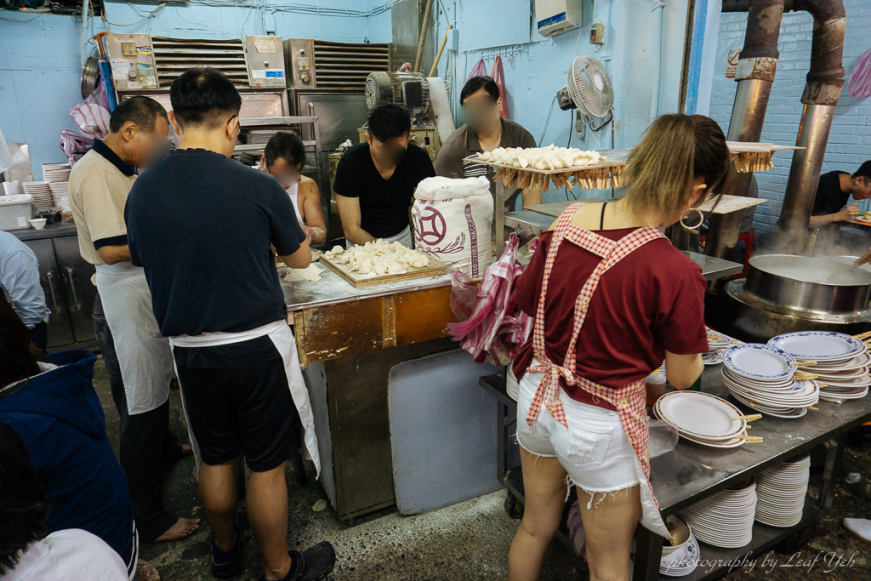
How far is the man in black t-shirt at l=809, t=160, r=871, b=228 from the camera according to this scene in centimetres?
432

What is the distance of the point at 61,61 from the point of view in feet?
18.5

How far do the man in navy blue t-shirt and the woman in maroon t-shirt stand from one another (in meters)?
0.89

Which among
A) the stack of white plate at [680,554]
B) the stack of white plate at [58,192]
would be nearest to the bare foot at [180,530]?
the stack of white plate at [680,554]

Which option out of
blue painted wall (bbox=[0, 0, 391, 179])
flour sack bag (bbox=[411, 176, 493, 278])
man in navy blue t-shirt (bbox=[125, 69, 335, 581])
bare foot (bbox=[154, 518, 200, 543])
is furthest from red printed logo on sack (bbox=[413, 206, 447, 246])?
blue painted wall (bbox=[0, 0, 391, 179])

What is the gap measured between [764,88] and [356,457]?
2864 mm

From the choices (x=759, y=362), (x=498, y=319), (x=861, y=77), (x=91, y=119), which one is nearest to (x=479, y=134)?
(x=498, y=319)

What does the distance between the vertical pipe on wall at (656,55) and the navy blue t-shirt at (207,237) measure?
267 cm

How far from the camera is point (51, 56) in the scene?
220 inches

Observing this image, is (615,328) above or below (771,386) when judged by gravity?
above

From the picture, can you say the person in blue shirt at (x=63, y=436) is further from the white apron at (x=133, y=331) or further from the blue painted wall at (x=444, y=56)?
the blue painted wall at (x=444, y=56)

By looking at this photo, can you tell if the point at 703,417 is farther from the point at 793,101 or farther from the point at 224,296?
the point at 793,101

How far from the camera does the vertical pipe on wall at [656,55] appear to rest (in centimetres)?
333

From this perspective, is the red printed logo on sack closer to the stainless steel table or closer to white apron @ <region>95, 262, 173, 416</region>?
the stainless steel table

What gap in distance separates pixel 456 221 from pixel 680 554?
151cm
